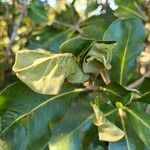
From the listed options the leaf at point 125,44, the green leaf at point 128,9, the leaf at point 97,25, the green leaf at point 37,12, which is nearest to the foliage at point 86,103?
the leaf at point 125,44

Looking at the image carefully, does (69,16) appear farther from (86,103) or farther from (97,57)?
(97,57)

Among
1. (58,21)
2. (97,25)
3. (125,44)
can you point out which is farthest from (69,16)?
(125,44)

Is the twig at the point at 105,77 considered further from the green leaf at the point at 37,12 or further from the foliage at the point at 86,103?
the green leaf at the point at 37,12

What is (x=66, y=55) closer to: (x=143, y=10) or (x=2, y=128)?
(x=2, y=128)

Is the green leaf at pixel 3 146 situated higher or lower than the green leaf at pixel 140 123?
lower

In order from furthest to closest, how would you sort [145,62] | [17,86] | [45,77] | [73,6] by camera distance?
[73,6] → [145,62] → [17,86] → [45,77]

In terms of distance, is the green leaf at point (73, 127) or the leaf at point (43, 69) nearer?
the leaf at point (43, 69)

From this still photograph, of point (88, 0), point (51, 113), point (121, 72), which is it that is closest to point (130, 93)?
point (121, 72)

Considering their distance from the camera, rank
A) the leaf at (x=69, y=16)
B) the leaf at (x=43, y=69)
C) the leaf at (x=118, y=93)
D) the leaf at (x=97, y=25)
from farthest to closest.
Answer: the leaf at (x=69, y=16) → the leaf at (x=97, y=25) → the leaf at (x=118, y=93) → the leaf at (x=43, y=69)
